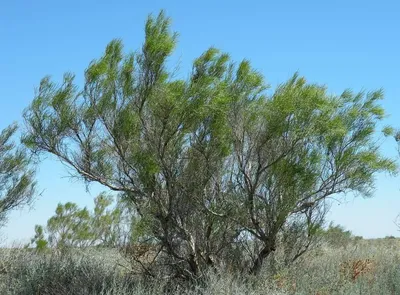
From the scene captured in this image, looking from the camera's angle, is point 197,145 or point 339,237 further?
point 339,237

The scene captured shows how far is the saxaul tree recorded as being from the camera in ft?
44.0

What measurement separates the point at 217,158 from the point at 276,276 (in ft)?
8.79

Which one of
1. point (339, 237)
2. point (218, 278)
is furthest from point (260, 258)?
point (339, 237)

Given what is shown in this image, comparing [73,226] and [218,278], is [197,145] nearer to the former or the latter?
[218,278]

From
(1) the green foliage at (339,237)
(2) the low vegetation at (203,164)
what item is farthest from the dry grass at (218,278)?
(1) the green foliage at (339,237)

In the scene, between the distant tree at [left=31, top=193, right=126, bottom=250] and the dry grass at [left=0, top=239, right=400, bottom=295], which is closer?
the dry grass at [left=0, top=239, right=400, bottom=295]

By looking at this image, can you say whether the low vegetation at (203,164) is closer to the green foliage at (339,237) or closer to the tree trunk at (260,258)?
the tree trunk at (260,258)

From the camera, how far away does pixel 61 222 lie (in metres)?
26.0

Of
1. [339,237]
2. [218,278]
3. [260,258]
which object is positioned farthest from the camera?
[339,237]

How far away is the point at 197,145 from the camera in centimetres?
1383

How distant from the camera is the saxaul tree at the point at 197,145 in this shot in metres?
13.4

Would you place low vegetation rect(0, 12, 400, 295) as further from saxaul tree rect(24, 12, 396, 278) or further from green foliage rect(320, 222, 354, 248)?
green foliage rect(320, 222, 354, 248)

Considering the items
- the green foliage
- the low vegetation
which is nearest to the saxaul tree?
the low vegetation

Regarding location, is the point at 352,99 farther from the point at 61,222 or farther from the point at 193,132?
the point at 61,222
